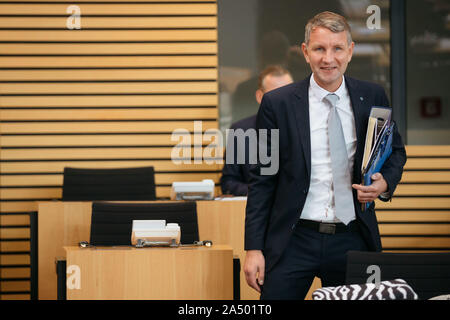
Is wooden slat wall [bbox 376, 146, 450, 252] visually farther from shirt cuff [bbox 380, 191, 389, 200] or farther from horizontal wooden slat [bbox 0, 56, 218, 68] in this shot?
shirt cuff [bbox 380, 191, 389, 200]

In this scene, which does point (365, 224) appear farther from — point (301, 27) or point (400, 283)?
point (301, 27)

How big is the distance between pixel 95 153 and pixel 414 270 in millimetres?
4558

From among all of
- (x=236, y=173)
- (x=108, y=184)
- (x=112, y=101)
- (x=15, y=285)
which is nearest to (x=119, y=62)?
(x=112, y=101)

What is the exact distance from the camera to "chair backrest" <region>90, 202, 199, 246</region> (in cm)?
393

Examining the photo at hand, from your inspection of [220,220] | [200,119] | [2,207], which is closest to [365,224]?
[220,220]

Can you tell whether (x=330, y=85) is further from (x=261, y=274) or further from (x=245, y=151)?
(x=245, y=151)

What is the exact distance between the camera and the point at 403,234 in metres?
6.70

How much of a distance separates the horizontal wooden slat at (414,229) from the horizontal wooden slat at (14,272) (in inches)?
134

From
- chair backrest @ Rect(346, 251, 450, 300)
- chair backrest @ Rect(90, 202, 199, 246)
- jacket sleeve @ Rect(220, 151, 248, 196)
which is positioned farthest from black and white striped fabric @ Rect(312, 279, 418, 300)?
jacket sleeve @ Rect(220, 151, 248, 196)

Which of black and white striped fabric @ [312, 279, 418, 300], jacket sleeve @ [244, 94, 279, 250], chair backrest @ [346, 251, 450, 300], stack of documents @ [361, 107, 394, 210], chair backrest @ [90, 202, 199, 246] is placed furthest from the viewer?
chair backrest @ [90, 202, 199, 246]

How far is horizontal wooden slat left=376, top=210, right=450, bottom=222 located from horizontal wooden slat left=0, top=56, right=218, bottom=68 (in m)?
2.22

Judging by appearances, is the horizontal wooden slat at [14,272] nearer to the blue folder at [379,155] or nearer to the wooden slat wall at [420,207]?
the wooden slat wall at [420,207]

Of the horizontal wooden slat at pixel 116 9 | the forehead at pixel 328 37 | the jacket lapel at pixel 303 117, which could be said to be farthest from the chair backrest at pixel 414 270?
the horizontal wooden slat at pixel 116 9

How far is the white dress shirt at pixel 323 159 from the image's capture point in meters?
2.78
